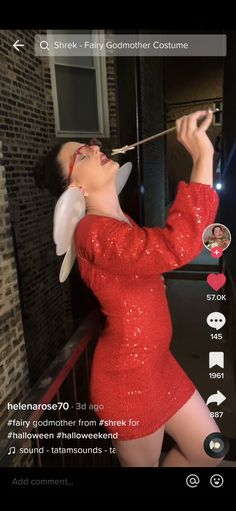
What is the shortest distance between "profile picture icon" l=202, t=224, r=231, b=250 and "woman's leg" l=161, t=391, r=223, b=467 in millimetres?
360

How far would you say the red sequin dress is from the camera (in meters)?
0.72

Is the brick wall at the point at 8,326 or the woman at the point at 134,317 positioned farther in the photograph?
the brick wall at the point at 8,326

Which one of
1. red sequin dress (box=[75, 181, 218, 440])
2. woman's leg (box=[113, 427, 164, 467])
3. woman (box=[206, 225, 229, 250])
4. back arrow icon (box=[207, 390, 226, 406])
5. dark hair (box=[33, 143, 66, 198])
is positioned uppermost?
dark hair (box=[33, 143, 66, 198])

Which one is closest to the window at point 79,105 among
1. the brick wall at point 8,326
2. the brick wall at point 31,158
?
the brick wall at point 31,158

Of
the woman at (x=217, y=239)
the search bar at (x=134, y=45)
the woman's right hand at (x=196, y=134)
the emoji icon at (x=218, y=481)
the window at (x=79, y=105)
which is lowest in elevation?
the emoji icon at (x=218, y=481)

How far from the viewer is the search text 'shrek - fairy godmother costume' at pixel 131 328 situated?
712 mm

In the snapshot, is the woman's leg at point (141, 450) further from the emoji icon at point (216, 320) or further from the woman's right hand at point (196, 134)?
the woman's right hand at point (196, 134)

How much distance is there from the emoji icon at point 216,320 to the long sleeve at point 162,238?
0.53ft

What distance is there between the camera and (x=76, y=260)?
838 millimetres

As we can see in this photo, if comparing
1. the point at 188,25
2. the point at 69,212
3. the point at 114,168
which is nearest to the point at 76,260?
Result: the point at 69,212

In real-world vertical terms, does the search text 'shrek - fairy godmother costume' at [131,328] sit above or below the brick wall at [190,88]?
below

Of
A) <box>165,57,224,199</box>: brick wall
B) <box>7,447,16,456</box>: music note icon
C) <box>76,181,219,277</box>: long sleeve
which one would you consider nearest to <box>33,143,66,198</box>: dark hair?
<box>76,181,219,277</box>: long sleeve

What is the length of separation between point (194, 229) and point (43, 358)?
0.66 metres

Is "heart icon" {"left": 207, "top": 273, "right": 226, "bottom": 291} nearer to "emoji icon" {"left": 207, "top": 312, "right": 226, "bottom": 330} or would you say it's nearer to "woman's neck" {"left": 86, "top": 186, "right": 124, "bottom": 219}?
"emoji icon" {"left": 207, "top": 312, "right": 226, "bottom": 330}
